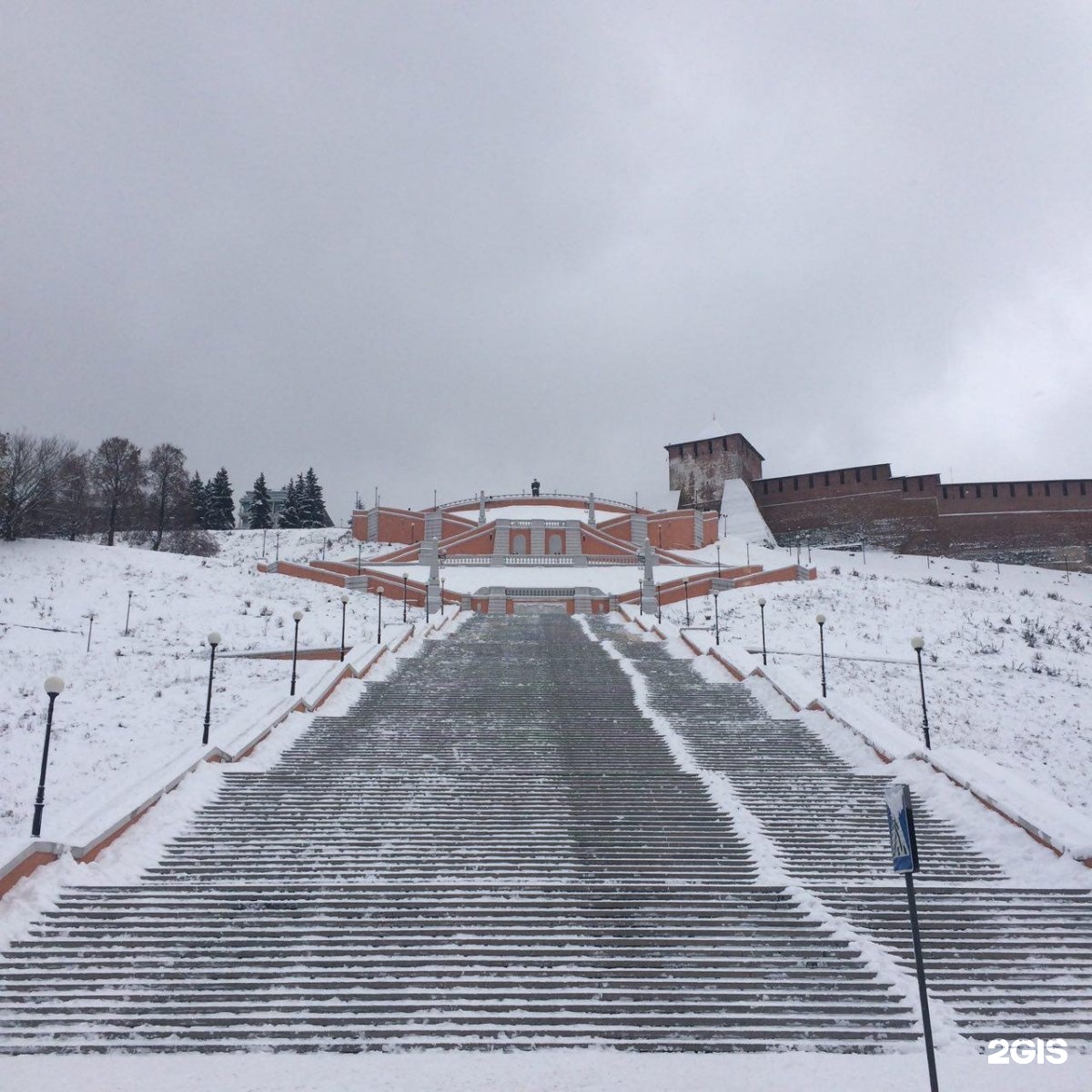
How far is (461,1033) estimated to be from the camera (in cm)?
501

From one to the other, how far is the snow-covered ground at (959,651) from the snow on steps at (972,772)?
1.54ft

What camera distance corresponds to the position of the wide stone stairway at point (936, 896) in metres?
5.38

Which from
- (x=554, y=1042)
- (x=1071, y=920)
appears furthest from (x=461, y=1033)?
(x=1071, y=920)

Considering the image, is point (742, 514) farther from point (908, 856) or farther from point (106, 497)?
point (908, 856)

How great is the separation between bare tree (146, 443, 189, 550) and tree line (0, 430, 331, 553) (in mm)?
50

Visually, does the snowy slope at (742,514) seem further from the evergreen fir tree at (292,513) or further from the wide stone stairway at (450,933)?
the wide stone stairway at (450,933)

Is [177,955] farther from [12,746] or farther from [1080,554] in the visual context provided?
[1080,554]

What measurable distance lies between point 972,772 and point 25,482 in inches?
1337

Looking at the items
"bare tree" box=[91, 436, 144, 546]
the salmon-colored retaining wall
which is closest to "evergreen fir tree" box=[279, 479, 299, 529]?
"bare tree" box=[91, 436, 144, 546]

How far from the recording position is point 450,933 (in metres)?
6.06

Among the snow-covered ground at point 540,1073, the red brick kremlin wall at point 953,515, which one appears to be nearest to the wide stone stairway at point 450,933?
the snow-covered ground at point 540,1073

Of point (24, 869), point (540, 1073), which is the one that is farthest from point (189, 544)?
point (540, 1073)

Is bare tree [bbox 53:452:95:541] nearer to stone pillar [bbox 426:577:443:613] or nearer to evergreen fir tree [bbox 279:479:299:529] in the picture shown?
stone pillar [bbox 426:577:443:613]

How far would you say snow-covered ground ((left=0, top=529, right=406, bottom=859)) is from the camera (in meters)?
10.6
